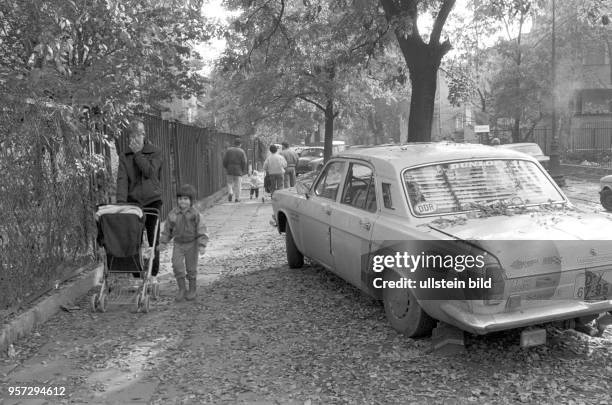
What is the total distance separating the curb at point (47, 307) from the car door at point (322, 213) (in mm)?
2640

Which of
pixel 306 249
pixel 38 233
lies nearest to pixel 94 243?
pixel 38 233

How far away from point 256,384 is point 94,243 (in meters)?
3.96

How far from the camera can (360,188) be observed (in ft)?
19.9

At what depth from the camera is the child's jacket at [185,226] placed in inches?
258

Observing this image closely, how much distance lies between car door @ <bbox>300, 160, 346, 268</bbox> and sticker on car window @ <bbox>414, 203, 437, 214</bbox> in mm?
1356

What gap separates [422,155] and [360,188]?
2.48ft

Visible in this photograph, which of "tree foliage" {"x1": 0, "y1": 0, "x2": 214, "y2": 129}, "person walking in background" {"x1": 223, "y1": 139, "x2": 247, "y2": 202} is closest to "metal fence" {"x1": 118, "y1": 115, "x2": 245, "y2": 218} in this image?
"person walking in background" {"x1": 223, "y1": 139, "x2": 247, "y2": 202}

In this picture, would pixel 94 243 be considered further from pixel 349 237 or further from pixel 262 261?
pixel 349 237

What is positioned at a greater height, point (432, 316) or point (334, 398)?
point (432, 316)

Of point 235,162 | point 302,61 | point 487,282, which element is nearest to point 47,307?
point 487,282

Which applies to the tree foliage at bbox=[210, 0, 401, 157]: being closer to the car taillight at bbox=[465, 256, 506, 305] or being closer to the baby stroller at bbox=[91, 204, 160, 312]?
the baby stroller at bbox=[91, 204, 160, 312]

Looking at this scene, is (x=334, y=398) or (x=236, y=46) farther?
(x=236, y=46)

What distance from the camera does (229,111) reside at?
25125 millimetres

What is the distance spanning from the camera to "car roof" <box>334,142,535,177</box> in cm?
551
